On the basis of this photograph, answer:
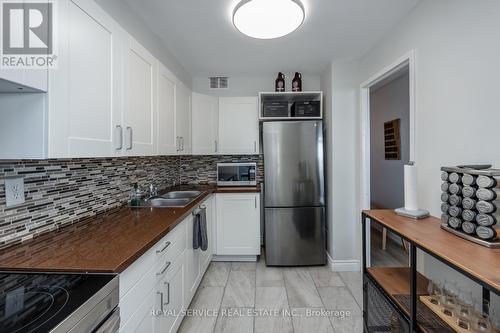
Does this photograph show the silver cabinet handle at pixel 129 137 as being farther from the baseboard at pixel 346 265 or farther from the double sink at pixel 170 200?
the baseboard at pixel 346 265

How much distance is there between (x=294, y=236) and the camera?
2.86 m

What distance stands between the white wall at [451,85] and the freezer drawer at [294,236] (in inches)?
51.3

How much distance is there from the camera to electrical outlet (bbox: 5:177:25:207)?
1086 mm

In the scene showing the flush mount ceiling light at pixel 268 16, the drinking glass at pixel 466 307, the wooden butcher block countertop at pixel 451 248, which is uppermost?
the flush mount ceiling light at pixel 268 16

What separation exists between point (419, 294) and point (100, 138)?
1874 mm

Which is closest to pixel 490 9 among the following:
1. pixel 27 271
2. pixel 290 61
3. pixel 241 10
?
pixel 241 10

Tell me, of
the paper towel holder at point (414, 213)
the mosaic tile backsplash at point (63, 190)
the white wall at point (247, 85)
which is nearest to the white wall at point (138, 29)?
the white wall at point (247, 85)

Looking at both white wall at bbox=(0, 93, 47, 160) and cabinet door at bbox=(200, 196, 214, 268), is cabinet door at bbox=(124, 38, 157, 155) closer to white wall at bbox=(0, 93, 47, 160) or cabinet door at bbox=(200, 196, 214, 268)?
white wall at bbox=(0, 93, 47, 160)

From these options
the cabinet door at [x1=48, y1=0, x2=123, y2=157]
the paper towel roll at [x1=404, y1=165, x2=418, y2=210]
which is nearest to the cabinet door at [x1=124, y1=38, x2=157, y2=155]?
the cabinet door at [x1=48, y1=0, x2=123, y2=157]

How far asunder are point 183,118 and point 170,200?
941 millimetres

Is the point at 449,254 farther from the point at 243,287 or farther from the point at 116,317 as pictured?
the point at 243,287

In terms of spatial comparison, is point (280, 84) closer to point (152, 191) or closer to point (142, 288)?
point (152, 191)

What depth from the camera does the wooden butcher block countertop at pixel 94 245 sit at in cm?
93

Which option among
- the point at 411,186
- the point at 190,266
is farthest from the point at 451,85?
the point at 190,266
